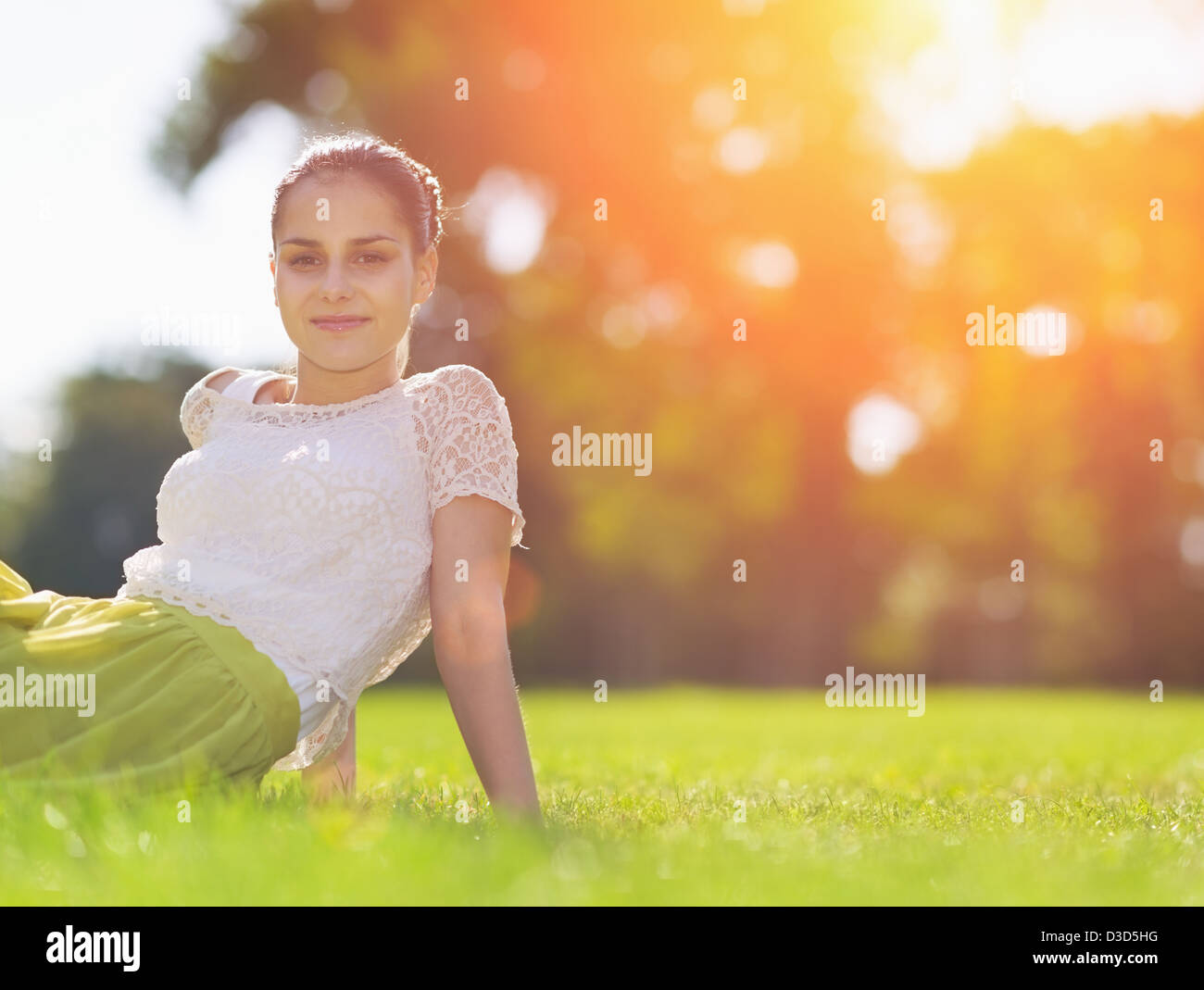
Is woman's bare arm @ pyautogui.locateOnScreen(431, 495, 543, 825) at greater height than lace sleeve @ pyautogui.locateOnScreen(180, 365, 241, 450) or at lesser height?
lesser

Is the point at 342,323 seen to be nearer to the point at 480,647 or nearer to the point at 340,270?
the point at 340,270

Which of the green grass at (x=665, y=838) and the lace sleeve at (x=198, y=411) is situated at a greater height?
the lace sleeve at (x=198, y=411)

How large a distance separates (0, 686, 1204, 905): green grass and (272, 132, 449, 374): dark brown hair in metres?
1.68

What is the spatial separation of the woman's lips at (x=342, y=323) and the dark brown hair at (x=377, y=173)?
0.27m

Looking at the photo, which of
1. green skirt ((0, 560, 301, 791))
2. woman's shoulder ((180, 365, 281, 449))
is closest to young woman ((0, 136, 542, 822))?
green skirt ((0, 560, 301, 791))

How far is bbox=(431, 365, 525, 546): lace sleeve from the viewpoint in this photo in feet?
10.9

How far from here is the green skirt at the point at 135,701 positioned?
2.98 meters

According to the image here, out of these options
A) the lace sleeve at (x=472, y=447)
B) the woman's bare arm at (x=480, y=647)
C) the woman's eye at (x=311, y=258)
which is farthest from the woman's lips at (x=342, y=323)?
the woman's bare arm at (x=480, y=647)

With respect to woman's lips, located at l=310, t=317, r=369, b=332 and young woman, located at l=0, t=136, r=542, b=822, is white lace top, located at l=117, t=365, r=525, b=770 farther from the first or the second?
woman's lips, located at l=310, t=317, r=369, b=332

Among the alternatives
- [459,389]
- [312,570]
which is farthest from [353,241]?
[312,570]

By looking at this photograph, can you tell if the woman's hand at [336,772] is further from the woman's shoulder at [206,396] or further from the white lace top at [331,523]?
the woman's shoulder at [206,396]
